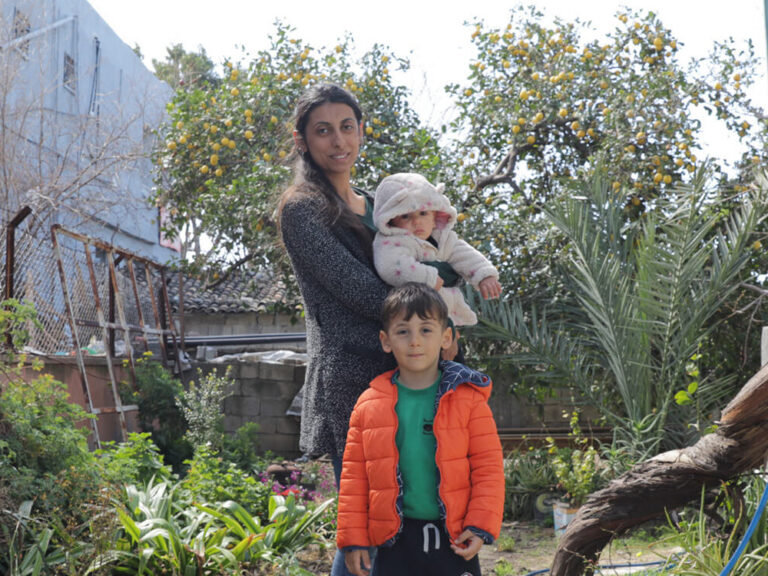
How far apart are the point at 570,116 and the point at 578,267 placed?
7.85ft

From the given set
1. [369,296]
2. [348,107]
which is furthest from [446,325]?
[348,107]

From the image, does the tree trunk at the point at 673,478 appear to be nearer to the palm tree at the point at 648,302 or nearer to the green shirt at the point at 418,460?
the green shirt at the point at 418,460

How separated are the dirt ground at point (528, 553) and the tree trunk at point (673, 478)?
1.12 metres

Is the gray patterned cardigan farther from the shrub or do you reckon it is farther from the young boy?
the shrub

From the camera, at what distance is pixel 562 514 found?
507cm

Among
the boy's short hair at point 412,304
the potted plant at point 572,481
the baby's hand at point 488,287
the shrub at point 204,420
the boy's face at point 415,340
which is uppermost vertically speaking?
the baby's hand at point 488,287

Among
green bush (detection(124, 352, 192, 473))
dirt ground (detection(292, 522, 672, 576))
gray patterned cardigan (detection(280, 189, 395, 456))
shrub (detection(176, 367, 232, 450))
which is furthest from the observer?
green bush (detection(124, 352, 192, 473))

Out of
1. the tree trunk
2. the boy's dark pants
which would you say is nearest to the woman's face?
the boy's dark pants

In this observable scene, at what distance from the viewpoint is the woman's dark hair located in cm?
206

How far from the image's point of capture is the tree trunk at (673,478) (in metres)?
2.47

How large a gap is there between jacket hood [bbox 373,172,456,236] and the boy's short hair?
0.67 feet

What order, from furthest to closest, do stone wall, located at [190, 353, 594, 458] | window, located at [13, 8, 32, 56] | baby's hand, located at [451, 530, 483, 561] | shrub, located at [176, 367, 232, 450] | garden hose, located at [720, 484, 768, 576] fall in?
window, located at [13, 8, 32, 56] < stone wall, located at [190, 353, 594, 458] < shrub, located at [176, 367, 232, 450] < garden hose, located at [720, 484, 768, 576] < baby's hand, located at [451, 530, 483, 561]

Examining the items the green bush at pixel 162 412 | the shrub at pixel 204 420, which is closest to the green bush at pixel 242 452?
the shrub at pixel 204 420

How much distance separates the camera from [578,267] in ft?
18.6
